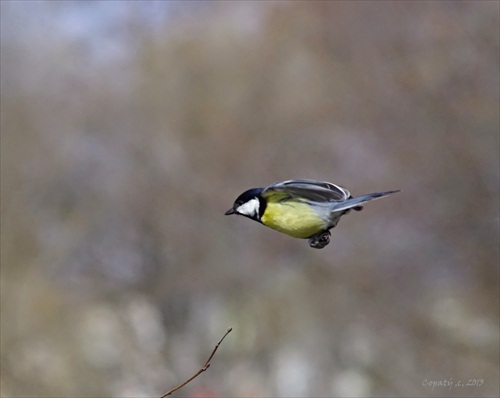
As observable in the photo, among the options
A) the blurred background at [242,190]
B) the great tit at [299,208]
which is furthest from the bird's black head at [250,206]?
the blurred background at [242,190]

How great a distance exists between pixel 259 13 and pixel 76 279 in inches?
53.5

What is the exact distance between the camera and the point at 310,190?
671mm

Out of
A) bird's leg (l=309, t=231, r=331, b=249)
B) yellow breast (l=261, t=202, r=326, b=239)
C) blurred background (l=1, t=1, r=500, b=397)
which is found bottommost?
blurred background (l=1, t=1, r=500, b=397)

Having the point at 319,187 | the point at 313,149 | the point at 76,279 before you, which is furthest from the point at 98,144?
the point at 319,187

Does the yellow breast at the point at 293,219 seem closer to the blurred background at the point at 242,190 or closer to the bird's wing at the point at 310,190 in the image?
the bird's wing at the point at 310,190

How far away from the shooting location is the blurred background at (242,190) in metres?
2.31

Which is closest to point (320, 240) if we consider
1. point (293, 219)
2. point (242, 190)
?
point (293, 219)

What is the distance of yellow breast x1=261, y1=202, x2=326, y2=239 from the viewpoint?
0.71 meters

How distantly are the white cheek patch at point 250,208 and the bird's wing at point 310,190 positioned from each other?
0.07 feet

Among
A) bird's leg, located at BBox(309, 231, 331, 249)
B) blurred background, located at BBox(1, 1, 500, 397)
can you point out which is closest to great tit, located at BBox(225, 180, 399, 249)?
bird's leg, located at BBox(309, 231, 331, 249)

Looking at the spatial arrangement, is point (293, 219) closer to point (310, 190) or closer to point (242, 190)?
point (310, 190)

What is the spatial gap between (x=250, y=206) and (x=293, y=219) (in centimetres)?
5

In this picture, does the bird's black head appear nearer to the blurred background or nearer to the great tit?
the great tit

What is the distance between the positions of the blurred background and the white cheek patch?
63.5 inches
